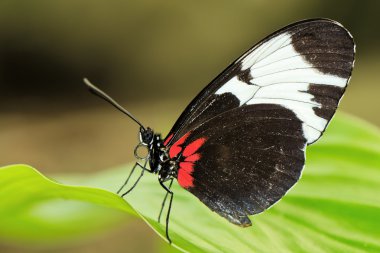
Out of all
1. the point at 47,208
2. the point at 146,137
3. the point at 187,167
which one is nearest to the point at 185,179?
the point at 187,167

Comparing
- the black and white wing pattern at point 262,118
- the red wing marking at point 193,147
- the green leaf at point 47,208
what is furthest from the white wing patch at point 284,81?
the green leaf at point 47,208

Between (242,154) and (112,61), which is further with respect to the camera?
(112,61)

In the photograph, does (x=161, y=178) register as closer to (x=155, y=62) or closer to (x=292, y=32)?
(x=292, y=32)

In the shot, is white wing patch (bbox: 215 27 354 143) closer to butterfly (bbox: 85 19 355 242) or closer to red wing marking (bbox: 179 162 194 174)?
butterfly (bbox: 85 19 355 242)

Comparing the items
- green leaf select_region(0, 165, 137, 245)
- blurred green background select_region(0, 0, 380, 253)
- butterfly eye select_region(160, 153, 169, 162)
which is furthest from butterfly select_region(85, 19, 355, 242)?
blurred green background select_region(0, 0, 380, 253)

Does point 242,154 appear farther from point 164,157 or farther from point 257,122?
point 164,157

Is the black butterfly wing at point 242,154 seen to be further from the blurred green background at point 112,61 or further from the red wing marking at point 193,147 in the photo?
the blurred green background at point 112,61

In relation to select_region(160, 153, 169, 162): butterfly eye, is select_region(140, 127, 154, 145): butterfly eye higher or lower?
higher

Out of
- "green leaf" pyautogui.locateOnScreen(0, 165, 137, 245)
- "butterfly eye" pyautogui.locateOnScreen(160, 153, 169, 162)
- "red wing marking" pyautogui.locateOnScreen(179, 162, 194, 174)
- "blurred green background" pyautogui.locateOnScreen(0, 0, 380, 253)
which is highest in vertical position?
"blurred green background" pyautogui.locateOnScreen(0, 0, 380, 253)
